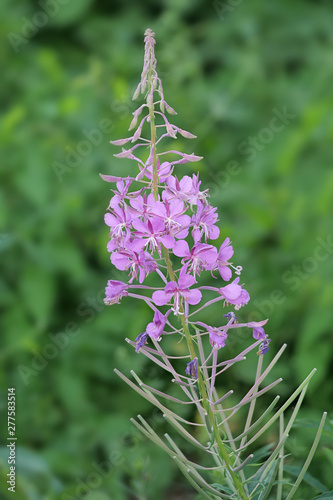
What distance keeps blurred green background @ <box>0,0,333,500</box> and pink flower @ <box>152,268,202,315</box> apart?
1148 millimetres

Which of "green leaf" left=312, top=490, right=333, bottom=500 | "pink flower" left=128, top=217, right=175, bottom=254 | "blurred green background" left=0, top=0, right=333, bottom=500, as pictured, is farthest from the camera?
"blurred green background" left=0, top=0, right=333, bottom=500

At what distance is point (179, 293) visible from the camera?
1.44 meters

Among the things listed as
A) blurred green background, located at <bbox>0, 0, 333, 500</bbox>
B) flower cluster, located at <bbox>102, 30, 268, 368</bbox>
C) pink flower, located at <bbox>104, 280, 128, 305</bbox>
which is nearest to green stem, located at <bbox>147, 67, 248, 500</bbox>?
flower cluster, located at <bbox>102, 30, 268, 368</bbox>

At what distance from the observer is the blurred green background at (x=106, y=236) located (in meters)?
3.00

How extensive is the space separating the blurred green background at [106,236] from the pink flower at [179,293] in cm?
115

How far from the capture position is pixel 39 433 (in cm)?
320

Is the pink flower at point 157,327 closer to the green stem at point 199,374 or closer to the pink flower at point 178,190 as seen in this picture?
the green stem at point 199,374

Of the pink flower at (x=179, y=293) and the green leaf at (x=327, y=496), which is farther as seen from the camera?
the green leaf at (x=327, y=496)

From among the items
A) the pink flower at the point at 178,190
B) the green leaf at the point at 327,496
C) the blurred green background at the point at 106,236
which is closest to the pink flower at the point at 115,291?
the pink flower at the point at 178,190

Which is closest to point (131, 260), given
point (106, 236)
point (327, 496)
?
point (327, 496)

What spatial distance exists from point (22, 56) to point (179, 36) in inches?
43.3

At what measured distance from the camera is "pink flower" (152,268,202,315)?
1425mm

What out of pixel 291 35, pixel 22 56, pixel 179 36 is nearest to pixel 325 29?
pixel 291 35

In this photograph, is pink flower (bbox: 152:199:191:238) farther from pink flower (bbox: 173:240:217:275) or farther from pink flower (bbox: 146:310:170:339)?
pink flower (bbox: 146:310:170:339)
